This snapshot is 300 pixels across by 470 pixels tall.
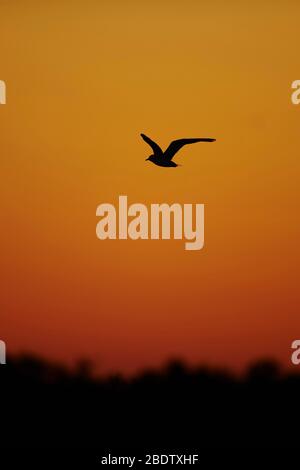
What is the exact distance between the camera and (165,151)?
20.1ft

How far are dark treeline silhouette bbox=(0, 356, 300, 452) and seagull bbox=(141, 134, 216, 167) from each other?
3.85ft

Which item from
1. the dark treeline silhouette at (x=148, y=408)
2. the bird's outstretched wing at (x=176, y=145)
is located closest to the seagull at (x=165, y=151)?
the bird's outstretched wing at (x=176, y=145)

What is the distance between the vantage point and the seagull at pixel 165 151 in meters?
6.11

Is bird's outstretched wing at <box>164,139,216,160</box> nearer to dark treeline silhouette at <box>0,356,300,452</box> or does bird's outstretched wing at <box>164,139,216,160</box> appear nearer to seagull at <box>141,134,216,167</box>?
seagull at <box>141,134,216,167</box>

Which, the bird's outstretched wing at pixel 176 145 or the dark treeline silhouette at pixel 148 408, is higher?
the bird's outstretched wing at pixel 176 145

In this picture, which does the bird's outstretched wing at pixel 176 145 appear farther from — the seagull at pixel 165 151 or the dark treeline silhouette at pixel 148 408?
the dark treeline silhouette at pixel 148 408

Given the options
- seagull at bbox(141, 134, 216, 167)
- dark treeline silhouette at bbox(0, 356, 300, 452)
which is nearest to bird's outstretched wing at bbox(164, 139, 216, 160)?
seagull at bbox(141, 134, 216, 167)

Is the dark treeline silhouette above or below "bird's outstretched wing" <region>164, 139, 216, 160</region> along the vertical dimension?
below

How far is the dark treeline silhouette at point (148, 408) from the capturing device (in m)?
6.18

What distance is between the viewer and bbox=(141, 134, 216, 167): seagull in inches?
240

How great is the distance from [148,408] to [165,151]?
1491 mm

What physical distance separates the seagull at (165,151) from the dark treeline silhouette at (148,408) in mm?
1173

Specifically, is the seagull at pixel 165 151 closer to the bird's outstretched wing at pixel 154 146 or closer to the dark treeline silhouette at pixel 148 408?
the bird's outstretched wing at pixel 154 146
